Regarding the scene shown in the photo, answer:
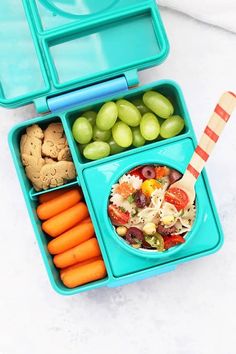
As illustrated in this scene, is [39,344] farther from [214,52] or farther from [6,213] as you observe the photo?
[214,52]

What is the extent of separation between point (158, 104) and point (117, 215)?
213mm

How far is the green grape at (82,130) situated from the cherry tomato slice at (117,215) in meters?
0.13

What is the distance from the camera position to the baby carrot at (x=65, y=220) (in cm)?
115

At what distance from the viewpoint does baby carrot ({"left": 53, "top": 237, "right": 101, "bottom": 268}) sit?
1147 millimetres

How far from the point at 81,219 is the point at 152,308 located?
0.24 metres

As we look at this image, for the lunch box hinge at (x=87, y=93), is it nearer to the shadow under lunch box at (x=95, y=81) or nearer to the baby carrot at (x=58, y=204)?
the shadow under lunch box at (x=95, y=81)

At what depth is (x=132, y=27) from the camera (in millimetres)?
1144

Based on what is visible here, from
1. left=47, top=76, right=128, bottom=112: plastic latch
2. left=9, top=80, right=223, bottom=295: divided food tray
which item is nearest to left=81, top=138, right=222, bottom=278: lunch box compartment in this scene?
left=9, top=80, right=223, bottom=295: divided food tray

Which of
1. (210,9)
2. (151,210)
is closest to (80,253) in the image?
(151,210)

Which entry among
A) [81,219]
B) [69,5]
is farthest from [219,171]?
[69,5]

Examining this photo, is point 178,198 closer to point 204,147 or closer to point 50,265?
point 204,147

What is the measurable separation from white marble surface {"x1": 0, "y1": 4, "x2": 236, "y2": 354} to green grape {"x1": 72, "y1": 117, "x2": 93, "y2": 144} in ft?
0.53

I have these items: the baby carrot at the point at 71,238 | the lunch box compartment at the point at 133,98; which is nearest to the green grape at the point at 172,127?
the lunch box compartment at the point at 133,98

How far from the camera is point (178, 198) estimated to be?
3.48ft
